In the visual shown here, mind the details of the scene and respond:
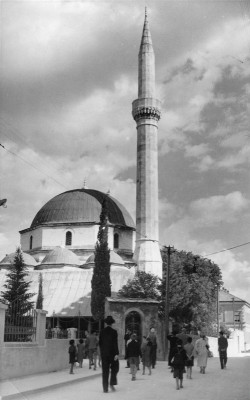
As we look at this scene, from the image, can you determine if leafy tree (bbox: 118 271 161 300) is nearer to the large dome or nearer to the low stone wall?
the large dome

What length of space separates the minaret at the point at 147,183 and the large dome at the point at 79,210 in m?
8.05

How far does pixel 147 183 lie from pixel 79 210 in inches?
420

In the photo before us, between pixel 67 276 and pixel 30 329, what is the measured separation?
3140cm

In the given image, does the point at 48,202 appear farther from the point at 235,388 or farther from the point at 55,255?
the point at 235,388

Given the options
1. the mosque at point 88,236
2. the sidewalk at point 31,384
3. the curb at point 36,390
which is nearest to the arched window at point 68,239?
the mosque at point 88,236

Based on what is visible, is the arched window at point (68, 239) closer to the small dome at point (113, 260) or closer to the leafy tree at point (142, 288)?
the small dome at point (113, 260)

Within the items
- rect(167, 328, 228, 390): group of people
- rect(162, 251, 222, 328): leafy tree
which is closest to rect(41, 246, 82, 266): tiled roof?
rect(162, 251, 222, 328): leafy tree

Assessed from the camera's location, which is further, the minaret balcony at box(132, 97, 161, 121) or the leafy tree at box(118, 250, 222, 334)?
the minaret balcony at box(132, 97, 161, 121)

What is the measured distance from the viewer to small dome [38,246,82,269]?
47594 millimetres

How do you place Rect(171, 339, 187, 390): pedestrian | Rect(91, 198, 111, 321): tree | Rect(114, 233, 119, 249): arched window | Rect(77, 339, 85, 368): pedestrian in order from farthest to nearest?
Rect(114, 233, 119, 249): arched window → Rect(91, 198, 111, 321): tree → Rect(77, 339, 85, 368): pedestrian → Rect(171, 339, 187, 390): pedestrian

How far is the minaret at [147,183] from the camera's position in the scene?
44.2m

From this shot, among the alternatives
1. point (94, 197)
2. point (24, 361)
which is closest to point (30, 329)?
point (24, 361)

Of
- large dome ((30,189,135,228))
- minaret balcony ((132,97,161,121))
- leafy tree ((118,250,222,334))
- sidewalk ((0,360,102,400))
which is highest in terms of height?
minaret balcony ((132,97,161,121))

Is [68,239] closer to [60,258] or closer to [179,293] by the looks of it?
[60,258]
